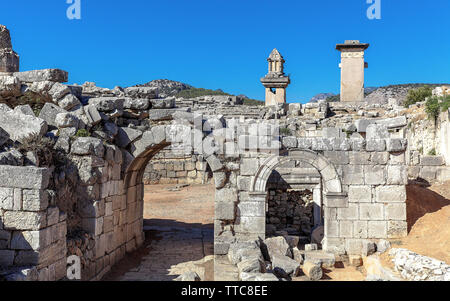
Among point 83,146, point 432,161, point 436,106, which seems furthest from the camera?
point 436,106

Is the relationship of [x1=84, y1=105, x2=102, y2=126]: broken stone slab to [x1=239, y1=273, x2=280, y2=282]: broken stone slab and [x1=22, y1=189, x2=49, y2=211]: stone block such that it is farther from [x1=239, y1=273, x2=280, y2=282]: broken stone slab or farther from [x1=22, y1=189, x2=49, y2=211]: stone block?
[x1=239, y1=273, x2=280, y2=282]: broken stone slab

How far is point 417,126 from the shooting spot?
51.4 ft

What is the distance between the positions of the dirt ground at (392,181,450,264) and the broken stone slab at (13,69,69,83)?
804 cm

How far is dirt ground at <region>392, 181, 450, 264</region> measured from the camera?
738cm

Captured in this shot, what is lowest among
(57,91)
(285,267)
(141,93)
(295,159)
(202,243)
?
(202,243)

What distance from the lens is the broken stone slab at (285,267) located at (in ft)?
22.8

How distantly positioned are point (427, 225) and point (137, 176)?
275 inches

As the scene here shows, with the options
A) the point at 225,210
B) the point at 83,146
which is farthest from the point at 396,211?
the point at 83,146

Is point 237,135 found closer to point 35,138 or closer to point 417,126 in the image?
point 35,138

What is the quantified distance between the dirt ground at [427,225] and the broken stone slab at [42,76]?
316 inches

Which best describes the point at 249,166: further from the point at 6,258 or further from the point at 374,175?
the point at 6,258

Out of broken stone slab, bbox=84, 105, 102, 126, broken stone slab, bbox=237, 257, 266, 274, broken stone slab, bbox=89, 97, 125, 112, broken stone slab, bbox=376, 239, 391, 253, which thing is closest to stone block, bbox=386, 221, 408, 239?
broken stone slab, bbox=376, 239, 391, 253

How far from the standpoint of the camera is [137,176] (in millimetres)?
9391

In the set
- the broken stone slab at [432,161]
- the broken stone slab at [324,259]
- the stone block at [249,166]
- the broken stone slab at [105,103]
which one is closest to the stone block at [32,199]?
the broken stone slab at [105,103]
